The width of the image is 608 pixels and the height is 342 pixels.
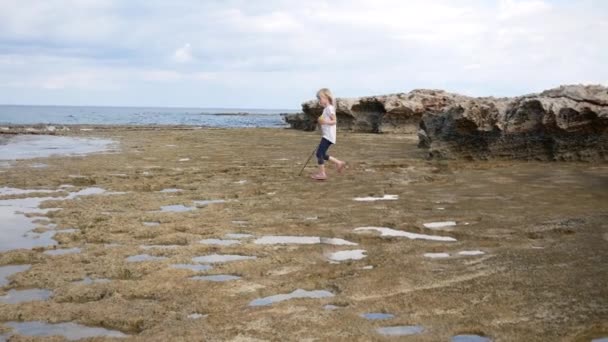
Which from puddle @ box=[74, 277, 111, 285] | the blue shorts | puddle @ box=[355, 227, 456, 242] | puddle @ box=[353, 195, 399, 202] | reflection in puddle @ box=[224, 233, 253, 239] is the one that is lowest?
puddle @ box=[74, 277, 111, 285]

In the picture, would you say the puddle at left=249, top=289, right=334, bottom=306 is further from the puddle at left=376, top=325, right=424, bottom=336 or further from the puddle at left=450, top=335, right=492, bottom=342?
the puddle at left=450, top=335, right=492, bottom=342

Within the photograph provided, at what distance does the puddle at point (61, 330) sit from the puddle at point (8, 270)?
4.05 ft

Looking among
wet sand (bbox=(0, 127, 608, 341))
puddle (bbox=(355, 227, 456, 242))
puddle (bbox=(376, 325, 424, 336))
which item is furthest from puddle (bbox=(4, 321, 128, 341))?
puddle (bbox=(355, 227, 456, 242))

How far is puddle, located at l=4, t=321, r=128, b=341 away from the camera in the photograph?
411cm

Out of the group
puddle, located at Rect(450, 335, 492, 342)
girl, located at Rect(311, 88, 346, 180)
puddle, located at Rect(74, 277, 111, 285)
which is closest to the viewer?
puddle, located at Rect(450, 335, 492, 342)

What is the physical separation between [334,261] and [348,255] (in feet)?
0.99

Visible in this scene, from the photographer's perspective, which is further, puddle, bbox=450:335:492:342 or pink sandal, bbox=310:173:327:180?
pink sandal, bbox=310:173:327:180

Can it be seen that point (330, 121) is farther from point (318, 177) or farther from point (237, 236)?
point (237, 236)

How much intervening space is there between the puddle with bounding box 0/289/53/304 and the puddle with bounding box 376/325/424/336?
282 cm

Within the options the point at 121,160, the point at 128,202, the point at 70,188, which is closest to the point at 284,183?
the point at 128,202

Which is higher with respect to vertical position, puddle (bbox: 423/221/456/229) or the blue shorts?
the blue shorts

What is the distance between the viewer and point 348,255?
243 inches

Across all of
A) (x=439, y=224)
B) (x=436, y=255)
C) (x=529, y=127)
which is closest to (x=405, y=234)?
(x=439, y=224)

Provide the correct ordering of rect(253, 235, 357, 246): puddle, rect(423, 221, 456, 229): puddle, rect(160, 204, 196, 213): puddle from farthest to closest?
rect(160, 204, 196, 213): puddle, rect(423, 221, 456, 229): puddle, rect(253, 235, 357, 246): puddle
